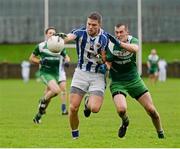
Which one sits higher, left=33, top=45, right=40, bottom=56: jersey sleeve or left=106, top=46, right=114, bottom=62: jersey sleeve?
left=33, top=45, right=40, bottom=56: jersey sleeve

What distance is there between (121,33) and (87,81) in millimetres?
1136

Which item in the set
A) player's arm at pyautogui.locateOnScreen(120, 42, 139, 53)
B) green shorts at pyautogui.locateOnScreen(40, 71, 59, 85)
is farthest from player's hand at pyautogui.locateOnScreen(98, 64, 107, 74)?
green shorts at pyautogui.locateOnScreen(40, 71, 59, 85)

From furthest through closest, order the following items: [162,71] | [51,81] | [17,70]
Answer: [17,70]
[162,71]
[51,81]

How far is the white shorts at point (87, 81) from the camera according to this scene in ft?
49.2

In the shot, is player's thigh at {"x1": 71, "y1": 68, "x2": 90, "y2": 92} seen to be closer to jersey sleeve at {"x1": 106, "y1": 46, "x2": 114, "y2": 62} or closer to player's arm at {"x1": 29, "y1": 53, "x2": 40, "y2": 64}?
jersey sleeve at {"x1": 106, "y1": 46, "x2": 114, "y2": 62}

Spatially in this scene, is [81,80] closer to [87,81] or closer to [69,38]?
[87,81]

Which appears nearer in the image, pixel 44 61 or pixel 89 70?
pixel 89 70

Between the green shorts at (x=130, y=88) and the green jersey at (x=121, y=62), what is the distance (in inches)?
3.2

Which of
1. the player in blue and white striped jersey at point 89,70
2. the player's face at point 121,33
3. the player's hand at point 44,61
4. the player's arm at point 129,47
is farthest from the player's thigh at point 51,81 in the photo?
the player's arm at point 129,47

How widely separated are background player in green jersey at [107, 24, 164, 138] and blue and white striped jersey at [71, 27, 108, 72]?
0.21m

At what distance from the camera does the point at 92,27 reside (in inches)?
568

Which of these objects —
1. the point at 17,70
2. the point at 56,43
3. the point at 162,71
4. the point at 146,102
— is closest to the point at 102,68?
the point at 146,102

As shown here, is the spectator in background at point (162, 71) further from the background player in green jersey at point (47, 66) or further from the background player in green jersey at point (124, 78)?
the background player in green jersey at point (124, 78)

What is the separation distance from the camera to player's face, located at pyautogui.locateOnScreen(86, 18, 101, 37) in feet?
47.1
